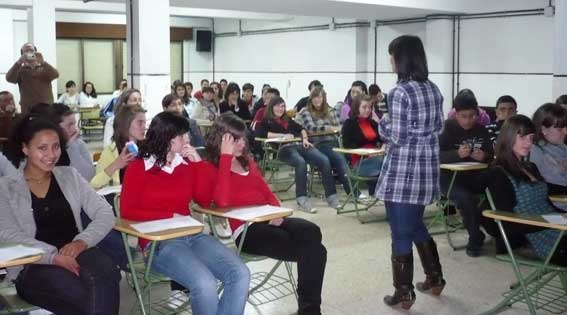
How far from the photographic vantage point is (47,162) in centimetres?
293

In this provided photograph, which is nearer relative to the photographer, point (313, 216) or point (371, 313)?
point (371, 313)

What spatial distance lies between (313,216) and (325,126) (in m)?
1.46

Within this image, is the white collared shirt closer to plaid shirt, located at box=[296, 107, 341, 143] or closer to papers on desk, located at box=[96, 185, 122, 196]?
papers on desk, located at box=[96, 185, 122, 196]

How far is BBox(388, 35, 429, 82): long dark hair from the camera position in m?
3.56

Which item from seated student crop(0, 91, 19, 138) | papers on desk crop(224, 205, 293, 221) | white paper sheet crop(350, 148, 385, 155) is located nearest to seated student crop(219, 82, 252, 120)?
seated student crop(0, 91, 19, 138)

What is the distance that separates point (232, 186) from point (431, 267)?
1325mm

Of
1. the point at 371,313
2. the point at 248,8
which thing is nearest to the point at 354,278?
the point at 371,313

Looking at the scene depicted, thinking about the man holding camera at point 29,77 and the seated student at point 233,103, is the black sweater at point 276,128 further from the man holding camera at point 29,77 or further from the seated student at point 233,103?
the man holding camera at point 29,77

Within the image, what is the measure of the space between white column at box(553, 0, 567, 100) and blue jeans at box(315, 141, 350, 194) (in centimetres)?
265

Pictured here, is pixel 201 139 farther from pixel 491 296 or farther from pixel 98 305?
pixel 98 305

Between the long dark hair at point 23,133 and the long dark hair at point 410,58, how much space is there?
6.01 feet

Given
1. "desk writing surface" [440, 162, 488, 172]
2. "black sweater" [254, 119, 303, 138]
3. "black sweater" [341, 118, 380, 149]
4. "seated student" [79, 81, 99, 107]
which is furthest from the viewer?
"seated student" [79, 81, 99, 107]

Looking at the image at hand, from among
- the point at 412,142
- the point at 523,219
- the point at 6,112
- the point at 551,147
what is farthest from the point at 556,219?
the point at 6,112

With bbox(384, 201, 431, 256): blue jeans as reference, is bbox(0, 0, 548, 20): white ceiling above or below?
above
